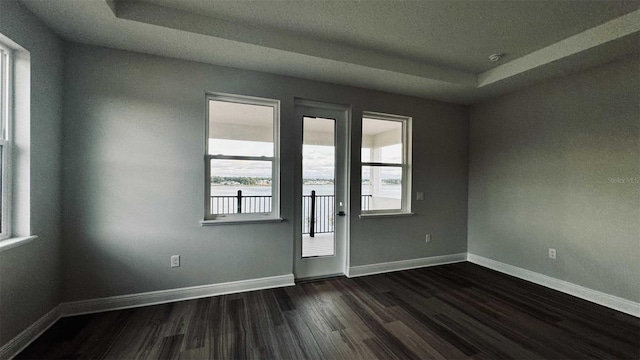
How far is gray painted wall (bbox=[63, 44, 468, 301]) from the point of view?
94.3 inches

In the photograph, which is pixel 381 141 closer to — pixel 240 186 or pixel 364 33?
pixel 364 33

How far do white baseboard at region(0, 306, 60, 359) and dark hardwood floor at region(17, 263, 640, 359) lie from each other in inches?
1.9

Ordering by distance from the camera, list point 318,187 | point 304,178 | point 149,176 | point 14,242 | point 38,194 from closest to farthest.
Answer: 1. point 14,242
2. point 38,194
3. point 149,176
4. point 304,178
5. point 318,187

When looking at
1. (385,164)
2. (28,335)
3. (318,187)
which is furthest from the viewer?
(385,164)

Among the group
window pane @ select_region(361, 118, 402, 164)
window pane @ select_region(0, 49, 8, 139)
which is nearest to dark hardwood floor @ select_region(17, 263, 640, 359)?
window pane @ select_region(0, 49, 8, 139)

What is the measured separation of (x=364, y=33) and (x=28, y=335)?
3763 mm

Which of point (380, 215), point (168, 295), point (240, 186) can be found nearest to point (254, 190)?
point (240, 186)

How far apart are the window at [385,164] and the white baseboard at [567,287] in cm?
149

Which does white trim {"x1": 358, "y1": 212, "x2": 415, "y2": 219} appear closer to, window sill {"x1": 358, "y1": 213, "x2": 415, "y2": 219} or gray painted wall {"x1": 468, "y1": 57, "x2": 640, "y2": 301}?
window sill {"x1": 358, "y1": 213, "x2": 415, "y2": 219}

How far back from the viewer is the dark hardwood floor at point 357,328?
6.26ft

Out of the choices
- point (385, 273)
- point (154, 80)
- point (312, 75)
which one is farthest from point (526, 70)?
point (154, 80)

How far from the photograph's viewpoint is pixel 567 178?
9.89ft

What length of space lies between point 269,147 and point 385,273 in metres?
2.35

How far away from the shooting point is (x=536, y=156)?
332cm
